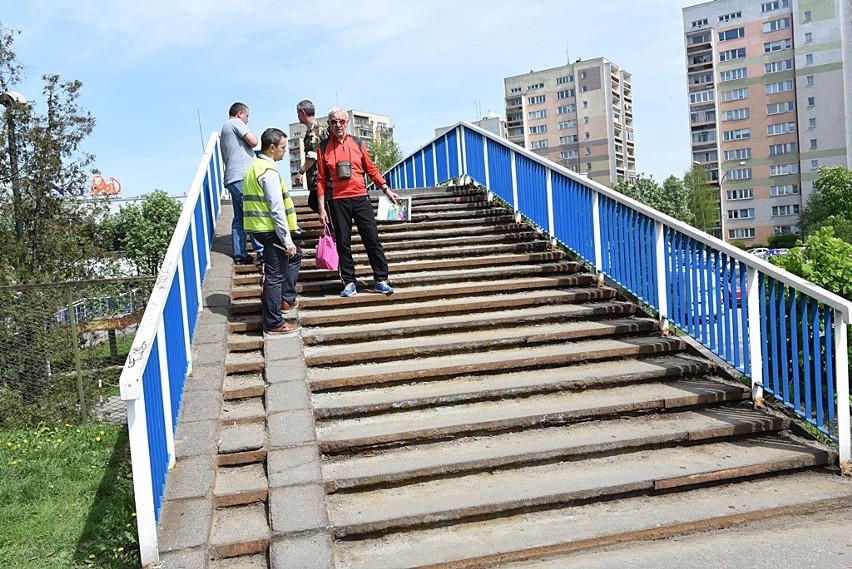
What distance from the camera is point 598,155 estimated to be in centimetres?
10212

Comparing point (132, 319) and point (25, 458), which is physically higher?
point (132, 319)

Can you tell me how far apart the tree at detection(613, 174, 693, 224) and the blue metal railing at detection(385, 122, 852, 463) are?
4721cm

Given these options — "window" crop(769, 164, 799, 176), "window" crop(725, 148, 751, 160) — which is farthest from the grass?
"window" crop(725, 148, 751, 160)

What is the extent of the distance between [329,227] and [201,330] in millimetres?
1807

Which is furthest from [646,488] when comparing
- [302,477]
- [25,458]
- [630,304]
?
[25,458]

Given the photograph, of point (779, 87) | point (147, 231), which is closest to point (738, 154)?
point (779, 87)

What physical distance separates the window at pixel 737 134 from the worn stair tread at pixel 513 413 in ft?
275

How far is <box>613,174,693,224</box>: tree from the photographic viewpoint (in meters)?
55.1

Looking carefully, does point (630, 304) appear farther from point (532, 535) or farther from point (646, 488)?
point (532, 535)

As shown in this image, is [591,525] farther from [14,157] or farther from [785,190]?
[785,190]

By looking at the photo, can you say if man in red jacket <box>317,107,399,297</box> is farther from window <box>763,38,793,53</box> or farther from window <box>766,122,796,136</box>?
window <box>763,38,793,53</box>

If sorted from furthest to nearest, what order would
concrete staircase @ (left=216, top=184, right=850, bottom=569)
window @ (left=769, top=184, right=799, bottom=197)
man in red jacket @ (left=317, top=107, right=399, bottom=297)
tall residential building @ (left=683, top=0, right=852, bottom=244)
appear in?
window @ (left=769, top=184, right=799, bottom=197), tall residential building @ (left=683, top=0, right=852, bottom=244), man in red jacket @ (left=317, top=107, right=399, bottom=297), concrete staircase @ (left=216, top=184, right=850, bottom=569)

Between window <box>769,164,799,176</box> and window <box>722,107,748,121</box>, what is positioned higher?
window <box>722,107,748,121</box>

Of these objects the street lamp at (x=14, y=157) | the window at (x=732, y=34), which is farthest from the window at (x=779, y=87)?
the street lamp at (x=14, y=157)
